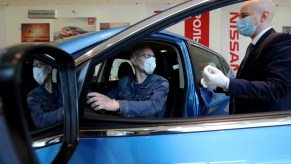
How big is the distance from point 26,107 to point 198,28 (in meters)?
8.87

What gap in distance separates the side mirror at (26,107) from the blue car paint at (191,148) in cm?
7

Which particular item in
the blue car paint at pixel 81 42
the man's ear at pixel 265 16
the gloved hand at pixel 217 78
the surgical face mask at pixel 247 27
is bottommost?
the gloved hand at pixel 217 78

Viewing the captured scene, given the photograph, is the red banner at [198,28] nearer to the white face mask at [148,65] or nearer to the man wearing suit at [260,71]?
the white face mask at [148,65]

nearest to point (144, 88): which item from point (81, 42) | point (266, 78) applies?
point (81, 42)

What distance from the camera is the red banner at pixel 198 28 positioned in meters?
9.43

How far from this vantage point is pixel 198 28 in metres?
9.52

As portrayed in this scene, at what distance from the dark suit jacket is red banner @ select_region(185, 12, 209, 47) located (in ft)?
26.3

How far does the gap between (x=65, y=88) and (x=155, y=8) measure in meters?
9.06

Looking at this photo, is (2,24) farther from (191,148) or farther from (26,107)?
(191,148)

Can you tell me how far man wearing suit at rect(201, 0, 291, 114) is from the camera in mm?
1287

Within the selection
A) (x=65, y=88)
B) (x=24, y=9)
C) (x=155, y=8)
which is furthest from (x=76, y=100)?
(x=24, y=9)

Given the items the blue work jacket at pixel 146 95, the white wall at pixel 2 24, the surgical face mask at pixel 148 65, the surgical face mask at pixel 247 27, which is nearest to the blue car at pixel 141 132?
the blue work jacket at pixel 146 95

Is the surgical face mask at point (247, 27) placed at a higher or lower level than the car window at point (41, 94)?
higher

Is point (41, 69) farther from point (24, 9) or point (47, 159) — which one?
point (24, 9)
